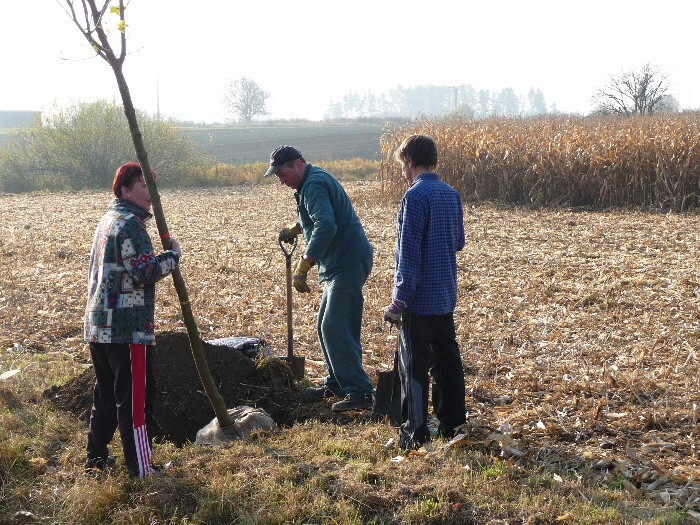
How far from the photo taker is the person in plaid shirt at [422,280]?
458 cm

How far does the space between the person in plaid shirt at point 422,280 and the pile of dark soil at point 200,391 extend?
→ 3.23 feet

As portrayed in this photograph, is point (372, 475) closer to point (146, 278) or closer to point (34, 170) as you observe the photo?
point (146, 278)

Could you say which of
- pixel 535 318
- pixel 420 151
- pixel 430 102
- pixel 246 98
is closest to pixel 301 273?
pixel 420 151

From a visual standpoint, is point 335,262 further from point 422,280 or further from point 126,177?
point 126,177

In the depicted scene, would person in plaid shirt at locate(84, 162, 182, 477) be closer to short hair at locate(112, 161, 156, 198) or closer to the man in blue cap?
short hair at locate(112, 161, 156, 198)

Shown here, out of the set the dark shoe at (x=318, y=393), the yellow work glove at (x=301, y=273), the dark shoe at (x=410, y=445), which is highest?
the yellow work glove at (x=301, y=273)

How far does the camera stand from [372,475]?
14.1 ft

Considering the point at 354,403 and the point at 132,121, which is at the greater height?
the point at 132,121

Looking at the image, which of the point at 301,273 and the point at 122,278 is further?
the point at 301,273

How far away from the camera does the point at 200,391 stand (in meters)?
5.86

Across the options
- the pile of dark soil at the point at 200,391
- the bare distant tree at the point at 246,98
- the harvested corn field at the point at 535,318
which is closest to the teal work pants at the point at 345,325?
the pile of dark soil at the point at 200,391

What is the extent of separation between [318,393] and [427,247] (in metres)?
1.89

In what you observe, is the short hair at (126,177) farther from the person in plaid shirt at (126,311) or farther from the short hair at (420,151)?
the short hair at (420,151)

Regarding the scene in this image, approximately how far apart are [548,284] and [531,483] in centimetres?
581
